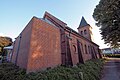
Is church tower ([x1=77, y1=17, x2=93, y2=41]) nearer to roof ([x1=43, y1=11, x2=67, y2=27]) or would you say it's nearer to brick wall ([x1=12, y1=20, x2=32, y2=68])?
roof ([x1=43, y1=11, x2=67, y2=27])

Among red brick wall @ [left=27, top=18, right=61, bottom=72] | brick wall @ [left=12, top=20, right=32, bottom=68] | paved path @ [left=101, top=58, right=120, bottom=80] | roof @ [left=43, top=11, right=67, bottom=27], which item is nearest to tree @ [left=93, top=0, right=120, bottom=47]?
paved path @ [left=101, top=58, right=120, bottom=80]

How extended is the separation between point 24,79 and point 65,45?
6833 mm

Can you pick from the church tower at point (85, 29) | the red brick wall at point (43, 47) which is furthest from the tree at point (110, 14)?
the church tower at point (85, 29)

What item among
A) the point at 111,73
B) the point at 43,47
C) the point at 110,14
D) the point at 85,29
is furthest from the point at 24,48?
the point at 85,29

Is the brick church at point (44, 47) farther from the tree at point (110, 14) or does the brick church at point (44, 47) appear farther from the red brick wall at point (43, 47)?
the tree at point (110, 14)

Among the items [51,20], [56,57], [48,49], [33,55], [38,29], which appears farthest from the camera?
[51,20]

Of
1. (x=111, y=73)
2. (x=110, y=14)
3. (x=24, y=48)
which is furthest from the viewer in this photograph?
(x=110, y=14)

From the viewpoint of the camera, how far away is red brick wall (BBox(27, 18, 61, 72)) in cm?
839

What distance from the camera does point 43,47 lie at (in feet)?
31.5

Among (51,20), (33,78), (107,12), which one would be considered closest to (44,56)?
(33,78)

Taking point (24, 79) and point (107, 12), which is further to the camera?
point (107, 12)

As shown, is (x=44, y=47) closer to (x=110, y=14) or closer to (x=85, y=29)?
(x=110, y=14)

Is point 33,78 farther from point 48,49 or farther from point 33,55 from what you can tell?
point 48,49

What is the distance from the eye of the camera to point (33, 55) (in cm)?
Answer: 835
